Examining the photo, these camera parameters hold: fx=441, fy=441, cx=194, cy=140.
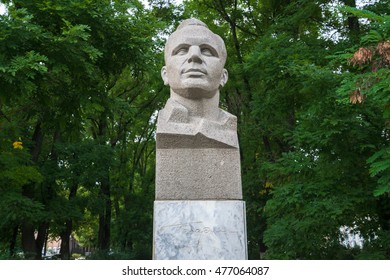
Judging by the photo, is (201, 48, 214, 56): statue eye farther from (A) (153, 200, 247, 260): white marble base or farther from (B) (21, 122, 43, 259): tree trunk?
(B) (21, 122, 43, 259): tree trunk

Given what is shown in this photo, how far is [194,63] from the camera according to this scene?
5.25m

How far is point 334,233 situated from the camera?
28.1ft

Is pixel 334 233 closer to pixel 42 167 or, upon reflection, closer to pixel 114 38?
pixel 114 38

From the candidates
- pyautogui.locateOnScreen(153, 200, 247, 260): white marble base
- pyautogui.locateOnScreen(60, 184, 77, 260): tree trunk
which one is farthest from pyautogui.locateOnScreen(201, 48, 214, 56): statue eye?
pyautogui.locateOnScreen(60, 184, 77, 260): tree trunk

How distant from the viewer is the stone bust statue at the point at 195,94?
200 inches

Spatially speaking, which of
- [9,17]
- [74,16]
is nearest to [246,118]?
[74,16]

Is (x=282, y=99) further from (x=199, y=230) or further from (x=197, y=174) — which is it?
(x=199, y=230)

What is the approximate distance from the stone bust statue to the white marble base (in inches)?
28.5

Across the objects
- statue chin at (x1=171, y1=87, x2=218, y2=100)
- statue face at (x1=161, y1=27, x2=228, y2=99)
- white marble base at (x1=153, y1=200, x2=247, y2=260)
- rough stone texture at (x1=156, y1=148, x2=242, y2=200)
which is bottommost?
white marble base at (x1=153, y1=200, x2=247, y2=260)

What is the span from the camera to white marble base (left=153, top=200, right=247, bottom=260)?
15.3 feet

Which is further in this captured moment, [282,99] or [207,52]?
[282,99]

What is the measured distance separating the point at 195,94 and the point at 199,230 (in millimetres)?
1629

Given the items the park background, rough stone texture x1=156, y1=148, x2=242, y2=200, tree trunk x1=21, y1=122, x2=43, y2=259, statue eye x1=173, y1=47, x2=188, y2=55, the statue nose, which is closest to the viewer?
rough stone texture x1=156, y1=148, x2=242, y2=200

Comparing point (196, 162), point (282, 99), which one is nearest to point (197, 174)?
point (196, 162)
